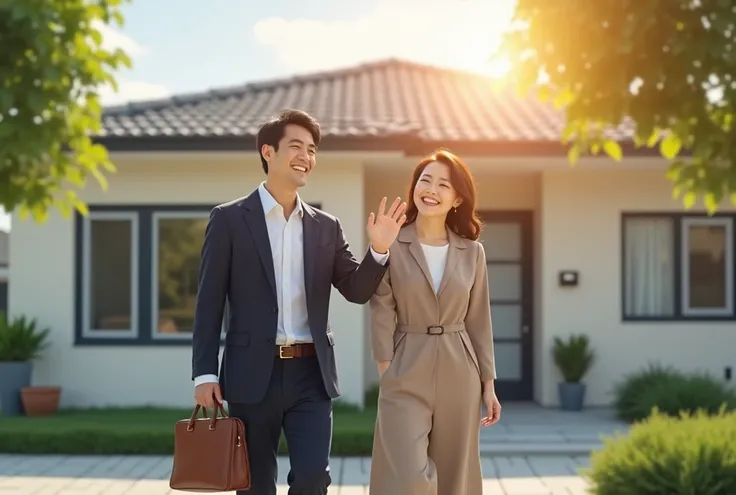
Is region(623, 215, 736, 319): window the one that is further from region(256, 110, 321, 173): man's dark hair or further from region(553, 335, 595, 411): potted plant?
region(256, 110, 321, 173): man's dark hair

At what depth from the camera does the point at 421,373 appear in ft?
13.0

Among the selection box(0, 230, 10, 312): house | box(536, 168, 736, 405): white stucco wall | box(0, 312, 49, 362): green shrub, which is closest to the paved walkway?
box(0, 312, 49, 362): green shrub

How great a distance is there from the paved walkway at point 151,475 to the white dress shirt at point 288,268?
273 cm

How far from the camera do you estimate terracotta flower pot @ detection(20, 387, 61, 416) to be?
9.16 m

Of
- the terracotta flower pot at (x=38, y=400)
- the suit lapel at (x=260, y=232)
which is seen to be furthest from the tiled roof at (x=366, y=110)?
the suit lapel at (x=260, y=232)

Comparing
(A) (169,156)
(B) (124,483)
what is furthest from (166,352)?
(B) (124,483)

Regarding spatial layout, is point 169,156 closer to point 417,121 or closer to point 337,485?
point 417,121

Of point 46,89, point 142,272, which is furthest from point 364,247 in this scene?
point 46,89

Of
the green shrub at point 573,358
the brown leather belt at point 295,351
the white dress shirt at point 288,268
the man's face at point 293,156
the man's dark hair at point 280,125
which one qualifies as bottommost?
the green shrub at point 573,358

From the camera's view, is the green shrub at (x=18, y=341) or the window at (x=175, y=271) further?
the window at (x=175, y=271)

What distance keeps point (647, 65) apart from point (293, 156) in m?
1.92

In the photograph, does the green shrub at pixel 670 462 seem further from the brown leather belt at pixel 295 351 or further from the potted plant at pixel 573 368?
the potted plant at pixel 573 368

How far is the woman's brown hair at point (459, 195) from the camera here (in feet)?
13.5

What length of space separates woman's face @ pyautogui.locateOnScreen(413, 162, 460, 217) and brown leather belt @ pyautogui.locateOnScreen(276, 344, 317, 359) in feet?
2.86
